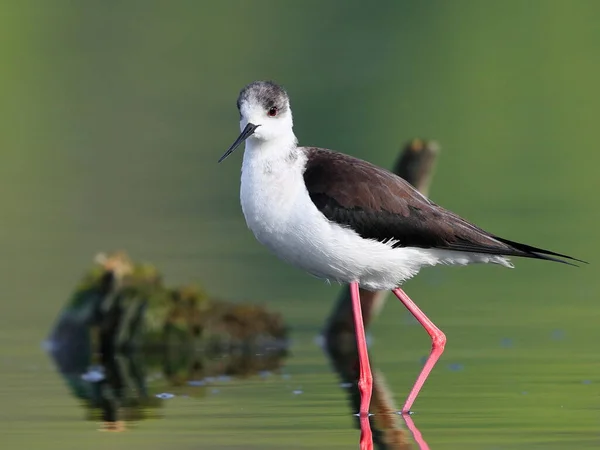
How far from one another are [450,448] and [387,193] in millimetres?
2104

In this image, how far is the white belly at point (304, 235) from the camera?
961 centimetres

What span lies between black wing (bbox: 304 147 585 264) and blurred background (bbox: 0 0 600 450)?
101 centimetres

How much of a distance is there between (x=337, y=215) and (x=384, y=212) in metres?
0.32

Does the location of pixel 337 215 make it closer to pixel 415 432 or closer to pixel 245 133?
pixel 245 133

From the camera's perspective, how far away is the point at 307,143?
27.4 m

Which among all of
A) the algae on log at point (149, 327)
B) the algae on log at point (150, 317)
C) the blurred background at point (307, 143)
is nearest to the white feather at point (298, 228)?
the blurred background at point (307, 143)

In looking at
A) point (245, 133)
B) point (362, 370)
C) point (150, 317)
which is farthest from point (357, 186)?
point (150, 317)

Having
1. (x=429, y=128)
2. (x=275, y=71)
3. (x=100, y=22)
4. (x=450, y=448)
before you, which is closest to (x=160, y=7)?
(x=100, y=22)

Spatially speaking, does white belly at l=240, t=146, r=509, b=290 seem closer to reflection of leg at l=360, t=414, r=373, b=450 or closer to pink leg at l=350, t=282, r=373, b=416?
pink leg at l=350, t=282, r=373, b=416

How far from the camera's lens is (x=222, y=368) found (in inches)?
472

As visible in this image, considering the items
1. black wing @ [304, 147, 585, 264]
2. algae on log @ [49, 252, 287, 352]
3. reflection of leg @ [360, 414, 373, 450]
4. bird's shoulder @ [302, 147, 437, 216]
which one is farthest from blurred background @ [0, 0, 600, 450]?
bird's shoulder @ [302, 147, 437, 216]

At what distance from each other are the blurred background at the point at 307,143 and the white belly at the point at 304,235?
92 centimetres

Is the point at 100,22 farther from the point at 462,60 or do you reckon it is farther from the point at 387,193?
the point at 387,193

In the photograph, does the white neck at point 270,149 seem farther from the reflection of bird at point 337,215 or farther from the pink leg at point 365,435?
the pink leg at point 365,435
